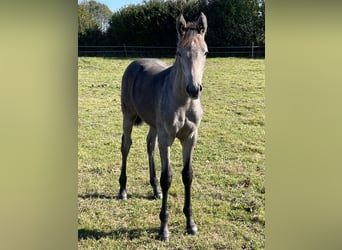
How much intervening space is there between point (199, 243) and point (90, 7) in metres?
1.61

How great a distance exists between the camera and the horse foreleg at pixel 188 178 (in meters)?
2.32

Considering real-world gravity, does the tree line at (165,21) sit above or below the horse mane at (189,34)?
above

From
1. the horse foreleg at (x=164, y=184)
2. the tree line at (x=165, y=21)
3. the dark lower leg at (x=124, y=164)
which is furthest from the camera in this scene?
the dark lower leg at (x=124, y=164)

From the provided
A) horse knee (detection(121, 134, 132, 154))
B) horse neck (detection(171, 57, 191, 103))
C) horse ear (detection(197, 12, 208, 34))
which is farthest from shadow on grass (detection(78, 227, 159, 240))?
horse ear (detection(197, 12, 208, 34))

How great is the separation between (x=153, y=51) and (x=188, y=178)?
88 centimetres

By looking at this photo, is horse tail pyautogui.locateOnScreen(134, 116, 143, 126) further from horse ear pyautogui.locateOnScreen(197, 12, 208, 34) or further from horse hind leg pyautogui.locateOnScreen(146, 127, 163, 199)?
horse ear pyautogui.locateOnScreen(197, 12, 208, 34)

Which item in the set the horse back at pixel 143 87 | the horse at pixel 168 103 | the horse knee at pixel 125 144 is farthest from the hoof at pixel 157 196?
the horse back at pixel 143 87

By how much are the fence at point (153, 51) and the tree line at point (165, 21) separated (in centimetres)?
3

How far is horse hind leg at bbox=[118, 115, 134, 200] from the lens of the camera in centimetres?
259

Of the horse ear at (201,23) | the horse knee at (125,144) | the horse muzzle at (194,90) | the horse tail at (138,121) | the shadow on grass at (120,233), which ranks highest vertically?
the horse ear at (201,23)

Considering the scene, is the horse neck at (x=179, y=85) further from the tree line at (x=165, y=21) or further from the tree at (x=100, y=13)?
the tree at (x=100, y=13)
